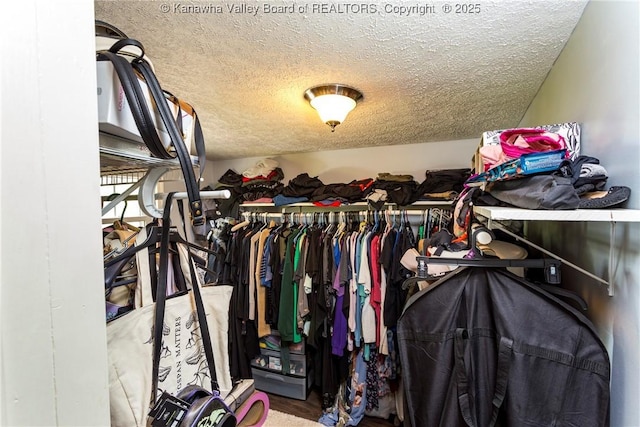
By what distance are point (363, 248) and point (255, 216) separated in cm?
116

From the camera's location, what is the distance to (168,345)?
0.56 metres

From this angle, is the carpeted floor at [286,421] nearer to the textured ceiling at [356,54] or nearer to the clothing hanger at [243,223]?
the clothing hanger at [243,223]

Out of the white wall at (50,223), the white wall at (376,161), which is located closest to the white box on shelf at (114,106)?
the white wall at (50,223)

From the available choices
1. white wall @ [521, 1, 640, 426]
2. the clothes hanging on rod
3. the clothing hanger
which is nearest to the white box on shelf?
white wall @ [521, 1, 640, 426]

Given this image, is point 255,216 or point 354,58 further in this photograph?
point 255,216

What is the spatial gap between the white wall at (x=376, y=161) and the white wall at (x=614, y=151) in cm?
141

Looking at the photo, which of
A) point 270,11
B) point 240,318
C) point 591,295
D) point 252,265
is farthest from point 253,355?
point 270,11

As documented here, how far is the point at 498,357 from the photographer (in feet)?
2.54

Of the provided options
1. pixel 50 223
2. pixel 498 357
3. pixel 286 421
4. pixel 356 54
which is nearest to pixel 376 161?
pixel 356 54

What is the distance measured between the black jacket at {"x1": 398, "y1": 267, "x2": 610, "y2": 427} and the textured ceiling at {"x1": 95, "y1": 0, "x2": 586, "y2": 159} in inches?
32.0

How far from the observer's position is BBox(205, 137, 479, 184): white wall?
2.38 metres

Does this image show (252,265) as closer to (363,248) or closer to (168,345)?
(363,248)

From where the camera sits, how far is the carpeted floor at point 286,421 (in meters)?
1.90

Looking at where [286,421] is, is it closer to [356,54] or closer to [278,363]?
[278,363]
